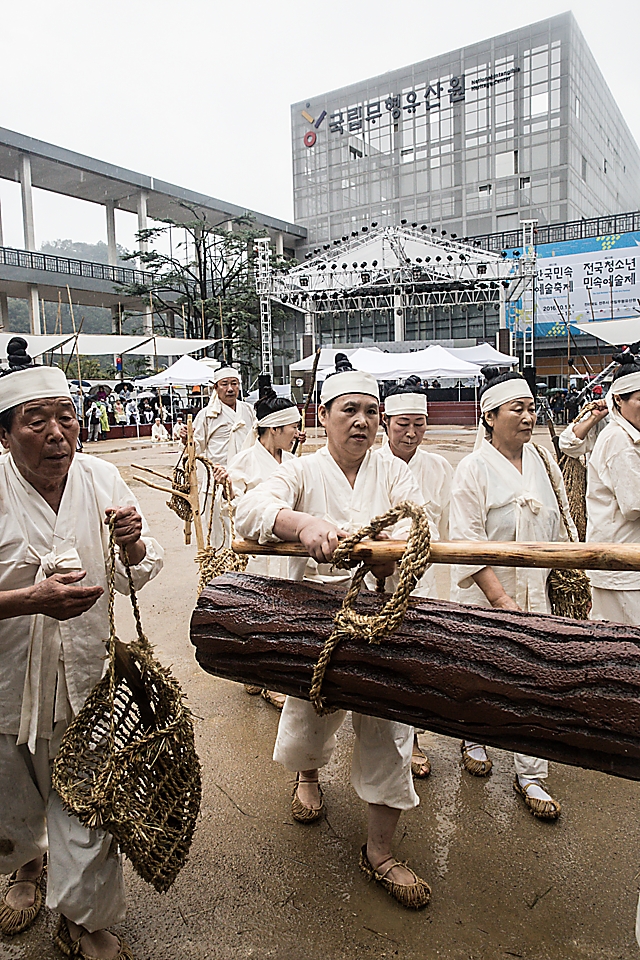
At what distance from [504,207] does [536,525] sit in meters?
35.1

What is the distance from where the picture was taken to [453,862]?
8.09ft

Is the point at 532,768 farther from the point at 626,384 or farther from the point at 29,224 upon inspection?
the point at 29,224

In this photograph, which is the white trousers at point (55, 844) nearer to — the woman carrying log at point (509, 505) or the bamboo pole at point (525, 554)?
the bamboo pole at point (525, 554)

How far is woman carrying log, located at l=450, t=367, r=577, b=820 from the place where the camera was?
114 inches

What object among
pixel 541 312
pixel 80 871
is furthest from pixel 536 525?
pixel 541 312

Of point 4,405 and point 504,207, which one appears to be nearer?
point 4,405

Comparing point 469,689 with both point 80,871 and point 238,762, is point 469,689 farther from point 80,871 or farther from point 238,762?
point 238,762

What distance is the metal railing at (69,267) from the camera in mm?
26281

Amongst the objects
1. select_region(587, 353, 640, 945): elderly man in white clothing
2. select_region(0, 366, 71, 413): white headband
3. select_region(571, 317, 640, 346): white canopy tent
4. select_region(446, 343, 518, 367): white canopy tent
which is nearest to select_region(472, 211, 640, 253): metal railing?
select_region(446, 343, 518, 367): white canopy tent

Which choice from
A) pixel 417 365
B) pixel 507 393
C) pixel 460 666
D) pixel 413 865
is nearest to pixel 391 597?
pixel 460 666

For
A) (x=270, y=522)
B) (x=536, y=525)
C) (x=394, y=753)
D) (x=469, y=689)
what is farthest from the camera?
(x=536, y=525)

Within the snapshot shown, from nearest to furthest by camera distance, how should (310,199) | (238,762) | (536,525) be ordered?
(536,525) < (238,762) < (310,199)

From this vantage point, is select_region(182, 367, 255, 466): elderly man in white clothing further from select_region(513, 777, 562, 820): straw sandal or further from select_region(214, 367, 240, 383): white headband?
select_region(513, 777, 562, 820): straw sandal

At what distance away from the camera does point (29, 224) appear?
27.2 m
